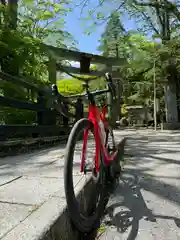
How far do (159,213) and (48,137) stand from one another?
2.75 meters

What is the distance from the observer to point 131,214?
1558 mm

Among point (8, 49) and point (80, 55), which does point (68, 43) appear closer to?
point (80, 55)

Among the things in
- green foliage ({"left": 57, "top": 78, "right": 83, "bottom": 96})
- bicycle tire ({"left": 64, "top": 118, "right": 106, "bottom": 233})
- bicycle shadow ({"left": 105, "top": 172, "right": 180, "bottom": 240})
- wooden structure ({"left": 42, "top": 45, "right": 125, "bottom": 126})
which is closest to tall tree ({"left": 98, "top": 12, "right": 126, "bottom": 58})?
green foliage ({"left": 57, "top": 78, "right": 83, "bottom": 96})

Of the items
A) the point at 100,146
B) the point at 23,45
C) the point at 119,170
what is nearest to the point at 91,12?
the point at 23,45

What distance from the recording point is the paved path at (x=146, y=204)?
1.34 meters

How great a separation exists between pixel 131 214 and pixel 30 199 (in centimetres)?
69

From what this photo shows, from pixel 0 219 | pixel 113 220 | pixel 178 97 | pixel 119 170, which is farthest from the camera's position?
pixel 178 97

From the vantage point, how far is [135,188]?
202 cm

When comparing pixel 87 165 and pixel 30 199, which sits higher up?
pixel 87 165

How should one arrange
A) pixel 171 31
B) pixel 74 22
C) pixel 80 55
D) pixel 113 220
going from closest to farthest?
pixel 113 220
pixel 80 55
pixel 171 31
pixel 74 22

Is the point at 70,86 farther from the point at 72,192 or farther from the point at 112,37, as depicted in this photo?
the point at 72,192

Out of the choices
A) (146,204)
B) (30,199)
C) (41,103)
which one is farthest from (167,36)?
(30,199)

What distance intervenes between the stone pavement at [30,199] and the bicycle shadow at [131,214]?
334mm

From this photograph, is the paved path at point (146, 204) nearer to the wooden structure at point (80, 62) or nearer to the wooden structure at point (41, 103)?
the wooden structure at point (41, 103)
